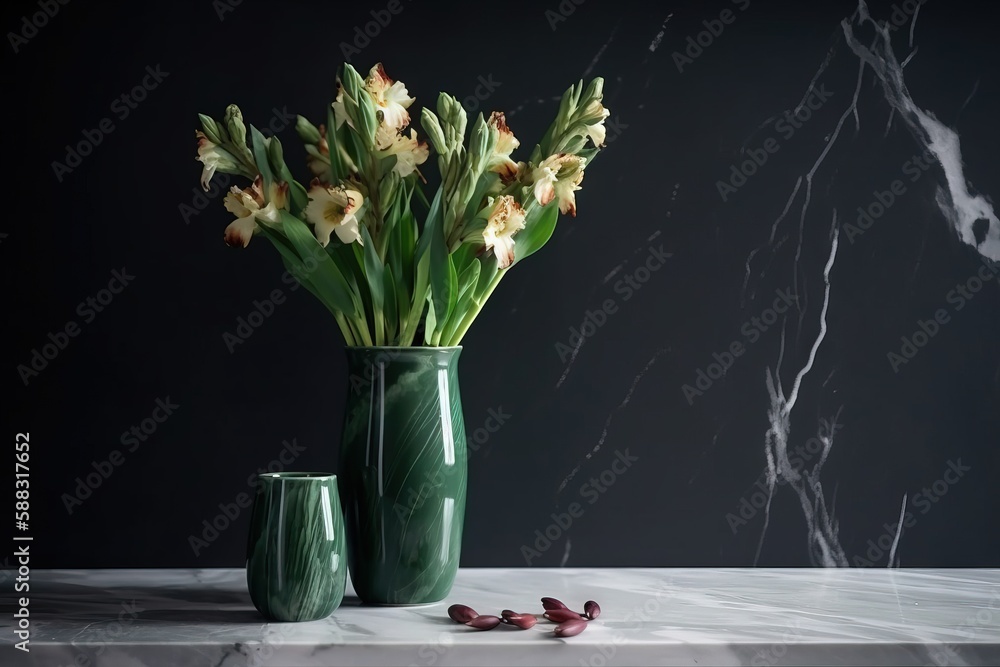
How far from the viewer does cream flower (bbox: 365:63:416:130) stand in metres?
0.90

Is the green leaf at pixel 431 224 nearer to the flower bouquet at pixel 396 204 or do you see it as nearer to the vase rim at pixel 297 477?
the flower bouquet at pixel 396 204

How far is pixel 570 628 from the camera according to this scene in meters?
0.81

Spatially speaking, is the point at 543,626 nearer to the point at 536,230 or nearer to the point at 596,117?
the point at 536,230

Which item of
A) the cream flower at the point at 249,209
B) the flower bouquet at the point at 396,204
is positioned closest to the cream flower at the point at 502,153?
the flower bouquet at the point at 396,204

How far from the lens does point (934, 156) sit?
1195 millimetres

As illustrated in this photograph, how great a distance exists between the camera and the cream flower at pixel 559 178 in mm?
915

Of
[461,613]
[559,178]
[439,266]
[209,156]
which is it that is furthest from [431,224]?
[461,613]

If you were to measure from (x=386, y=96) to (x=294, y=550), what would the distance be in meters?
0.46

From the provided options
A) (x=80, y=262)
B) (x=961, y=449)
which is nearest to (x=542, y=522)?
(x=961, y=449)

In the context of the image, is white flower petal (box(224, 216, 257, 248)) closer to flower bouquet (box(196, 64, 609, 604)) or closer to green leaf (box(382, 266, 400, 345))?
flower bouquet (box(196, 64, 609, 604))

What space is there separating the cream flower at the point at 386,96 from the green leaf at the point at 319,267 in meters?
0.14

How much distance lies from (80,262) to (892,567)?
44.7 inches

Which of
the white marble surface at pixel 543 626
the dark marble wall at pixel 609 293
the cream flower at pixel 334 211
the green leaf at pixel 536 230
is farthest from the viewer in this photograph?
the dark marble wall at pixel 609 293

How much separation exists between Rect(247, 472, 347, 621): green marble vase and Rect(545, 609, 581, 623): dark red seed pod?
21cm
